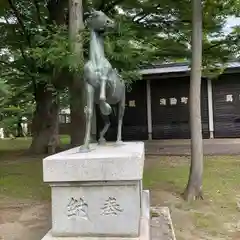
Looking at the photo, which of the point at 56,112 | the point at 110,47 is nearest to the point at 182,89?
the point at 56,112

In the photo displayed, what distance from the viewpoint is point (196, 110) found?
22.1ft

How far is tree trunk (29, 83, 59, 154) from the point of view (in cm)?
1280

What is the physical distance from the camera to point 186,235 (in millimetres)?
5203

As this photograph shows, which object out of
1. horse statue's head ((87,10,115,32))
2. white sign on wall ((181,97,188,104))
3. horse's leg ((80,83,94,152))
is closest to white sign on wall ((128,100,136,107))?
white sign on wall ((181,97,188,104))

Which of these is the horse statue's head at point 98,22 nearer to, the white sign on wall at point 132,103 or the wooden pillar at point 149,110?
the wooden pillar at point 149,110

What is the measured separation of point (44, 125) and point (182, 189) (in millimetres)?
6967

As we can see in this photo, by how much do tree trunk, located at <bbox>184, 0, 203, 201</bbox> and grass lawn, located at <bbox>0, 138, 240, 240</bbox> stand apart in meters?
0.28

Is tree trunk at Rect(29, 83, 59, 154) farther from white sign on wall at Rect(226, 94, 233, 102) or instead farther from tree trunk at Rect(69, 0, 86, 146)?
white sign on wall at Rect(226, 94, 233, 102)

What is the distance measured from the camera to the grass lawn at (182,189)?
5.51 m

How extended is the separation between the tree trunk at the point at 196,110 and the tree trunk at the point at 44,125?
6797 mm

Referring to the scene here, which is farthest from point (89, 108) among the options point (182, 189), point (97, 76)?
point (182, 189)

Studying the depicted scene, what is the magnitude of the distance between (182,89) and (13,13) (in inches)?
299

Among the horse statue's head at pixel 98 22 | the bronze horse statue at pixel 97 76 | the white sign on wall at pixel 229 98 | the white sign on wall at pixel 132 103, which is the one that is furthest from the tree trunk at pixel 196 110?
the white sign on wall at pixel 132 103

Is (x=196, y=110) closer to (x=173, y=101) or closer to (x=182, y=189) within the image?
(x=182, y=189)
